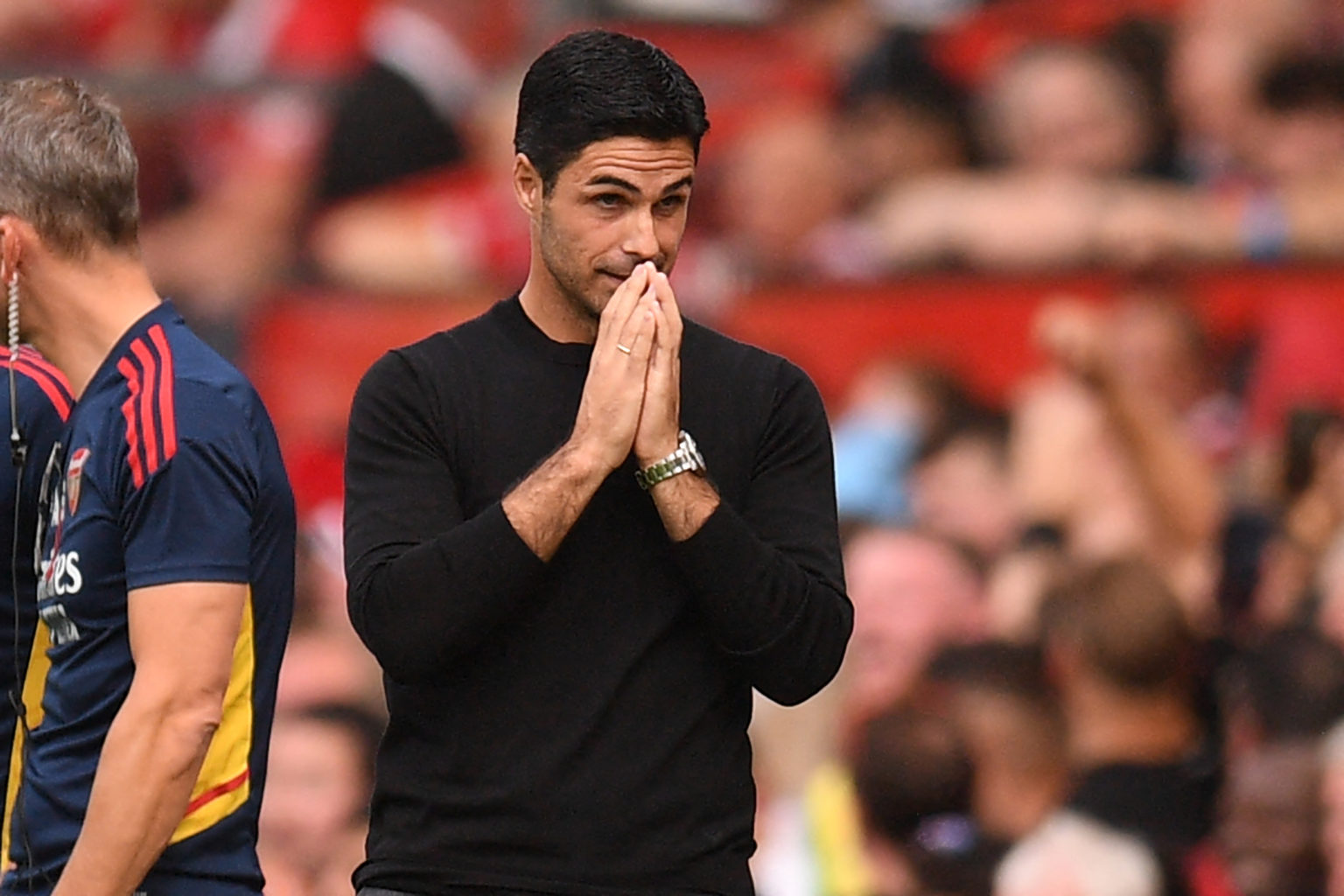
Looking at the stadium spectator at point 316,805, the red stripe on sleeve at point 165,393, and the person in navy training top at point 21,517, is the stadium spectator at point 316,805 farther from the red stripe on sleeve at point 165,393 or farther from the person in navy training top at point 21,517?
the red stripe on sleeve at point 165,393

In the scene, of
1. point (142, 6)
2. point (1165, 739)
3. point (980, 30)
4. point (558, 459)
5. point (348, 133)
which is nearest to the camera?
point (558, 459)

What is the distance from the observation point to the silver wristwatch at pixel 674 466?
2.52 m

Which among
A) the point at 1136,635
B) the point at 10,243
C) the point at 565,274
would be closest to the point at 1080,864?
the point at 1136,635

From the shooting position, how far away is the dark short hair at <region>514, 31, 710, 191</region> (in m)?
2.58

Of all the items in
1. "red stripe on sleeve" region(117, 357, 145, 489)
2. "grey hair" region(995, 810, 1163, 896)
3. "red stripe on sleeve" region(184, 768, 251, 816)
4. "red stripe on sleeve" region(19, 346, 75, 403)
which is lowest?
"grey hair" region(995, 810, 1163, 896)

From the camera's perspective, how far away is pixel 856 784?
5383 millimetres

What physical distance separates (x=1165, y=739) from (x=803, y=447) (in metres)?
2.88

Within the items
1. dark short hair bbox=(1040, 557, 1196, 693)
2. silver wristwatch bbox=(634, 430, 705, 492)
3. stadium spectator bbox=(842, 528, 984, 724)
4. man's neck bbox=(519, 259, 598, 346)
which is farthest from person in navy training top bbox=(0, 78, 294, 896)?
stadium spectator bbox=(842, 528, 984, 724)

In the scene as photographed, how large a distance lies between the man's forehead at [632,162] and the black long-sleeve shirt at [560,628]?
9.2 inches

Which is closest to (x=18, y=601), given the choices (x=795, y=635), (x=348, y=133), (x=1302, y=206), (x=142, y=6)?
(x=795, y=635)

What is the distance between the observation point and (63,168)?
8.73 feet

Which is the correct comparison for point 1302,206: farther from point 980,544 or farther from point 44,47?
point 44,47

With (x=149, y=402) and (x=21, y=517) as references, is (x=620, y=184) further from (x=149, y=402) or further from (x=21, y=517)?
(x=21, y=517)

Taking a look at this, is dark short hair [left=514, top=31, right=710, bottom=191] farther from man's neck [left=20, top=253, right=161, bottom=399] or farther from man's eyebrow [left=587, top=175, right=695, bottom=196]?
man's neck [left=20, top=253, right=161, bottom=399]
